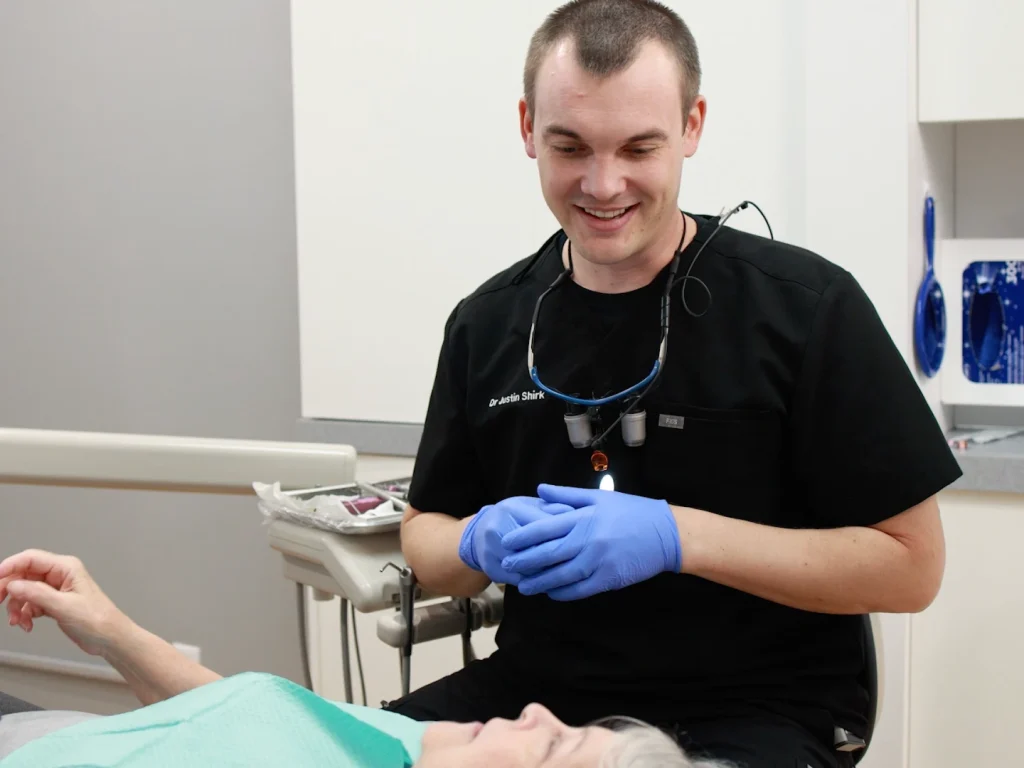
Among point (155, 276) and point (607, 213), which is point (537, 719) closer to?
point (607, 213)

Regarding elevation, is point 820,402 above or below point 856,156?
below

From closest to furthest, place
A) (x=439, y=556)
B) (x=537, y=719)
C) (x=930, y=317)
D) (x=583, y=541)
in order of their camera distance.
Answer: (x=537, y=719) < (x=583, y=541) < (x=439, y=556) < (x=930, y=317)

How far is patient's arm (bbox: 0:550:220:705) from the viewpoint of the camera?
1.56 metres

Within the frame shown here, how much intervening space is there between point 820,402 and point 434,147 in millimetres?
1283

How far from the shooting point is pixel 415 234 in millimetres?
2516

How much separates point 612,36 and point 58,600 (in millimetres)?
1027

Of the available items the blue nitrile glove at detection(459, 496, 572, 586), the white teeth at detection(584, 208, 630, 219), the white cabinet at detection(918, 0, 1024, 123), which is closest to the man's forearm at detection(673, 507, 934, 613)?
the blue nitrile glove at detection(459, 496, 572, 586)

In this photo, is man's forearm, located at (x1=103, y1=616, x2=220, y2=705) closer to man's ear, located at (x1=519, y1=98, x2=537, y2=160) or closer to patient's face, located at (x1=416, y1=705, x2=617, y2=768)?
patient's face, located at (x1=416, y1=705, x2=617, y2=768)

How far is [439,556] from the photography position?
1603 millimetres

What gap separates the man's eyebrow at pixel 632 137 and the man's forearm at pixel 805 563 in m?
0.45

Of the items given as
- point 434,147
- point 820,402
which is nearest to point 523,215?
point 434,147

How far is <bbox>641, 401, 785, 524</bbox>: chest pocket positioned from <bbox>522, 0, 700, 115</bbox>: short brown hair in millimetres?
397

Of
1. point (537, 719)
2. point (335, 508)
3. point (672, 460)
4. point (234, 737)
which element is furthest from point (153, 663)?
point (672, 460)

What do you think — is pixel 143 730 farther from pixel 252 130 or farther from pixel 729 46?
pixel 252 130
